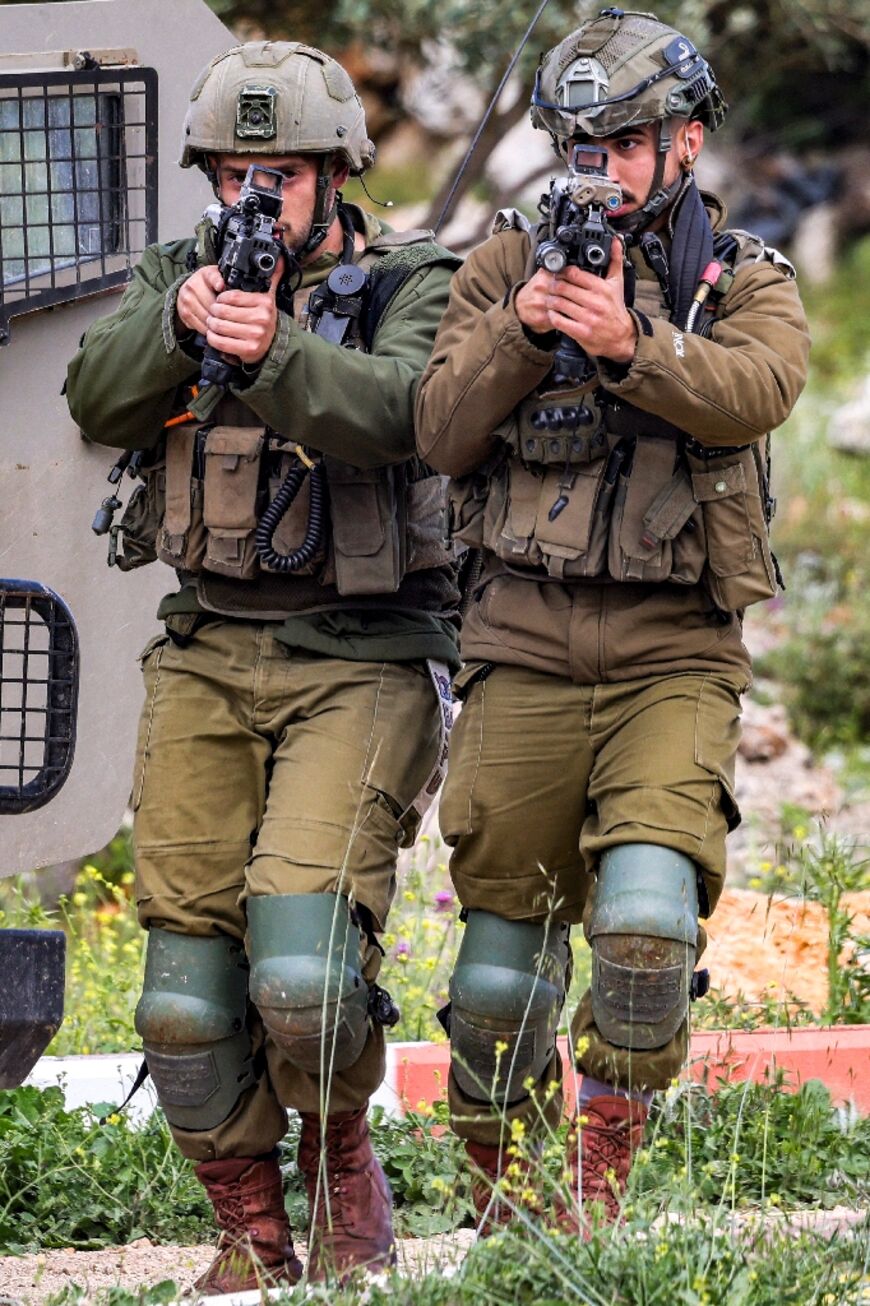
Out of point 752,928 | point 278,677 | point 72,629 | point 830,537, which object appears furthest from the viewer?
point 830,537

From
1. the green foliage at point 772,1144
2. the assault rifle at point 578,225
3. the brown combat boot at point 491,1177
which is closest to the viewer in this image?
the assault rifle at point 578,225

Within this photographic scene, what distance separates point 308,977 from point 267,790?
0.51 metres

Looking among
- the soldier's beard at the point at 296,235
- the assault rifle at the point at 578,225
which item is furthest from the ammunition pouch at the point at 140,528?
the assault rifle at the point at 578,225

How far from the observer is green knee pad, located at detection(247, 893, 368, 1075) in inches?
145

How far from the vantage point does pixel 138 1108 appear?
500 cm

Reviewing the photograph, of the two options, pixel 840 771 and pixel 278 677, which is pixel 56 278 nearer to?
pixel 278 677

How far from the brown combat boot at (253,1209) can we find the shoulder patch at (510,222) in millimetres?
1854

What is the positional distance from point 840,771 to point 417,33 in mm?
4014

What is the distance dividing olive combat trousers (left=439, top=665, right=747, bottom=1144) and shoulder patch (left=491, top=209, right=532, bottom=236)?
847mm

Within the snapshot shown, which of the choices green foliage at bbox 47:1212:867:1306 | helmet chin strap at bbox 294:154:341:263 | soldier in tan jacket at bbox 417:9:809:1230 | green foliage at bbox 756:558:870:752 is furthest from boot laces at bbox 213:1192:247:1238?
green foliage at bbox 756:558:870:752

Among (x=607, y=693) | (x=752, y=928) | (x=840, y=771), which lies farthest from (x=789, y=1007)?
(x=840, y=771)

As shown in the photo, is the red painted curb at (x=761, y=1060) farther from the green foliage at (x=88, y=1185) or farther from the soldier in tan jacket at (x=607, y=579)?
the soldier in tan jacket at (x=607, y=579)

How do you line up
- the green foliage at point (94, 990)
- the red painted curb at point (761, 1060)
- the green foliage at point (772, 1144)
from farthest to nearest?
the green foliage at point (94, 990) → the red painted curb at point (761, 1060) → the green foliage at point (772, 1144)

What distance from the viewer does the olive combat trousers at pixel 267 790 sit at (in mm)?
3859
